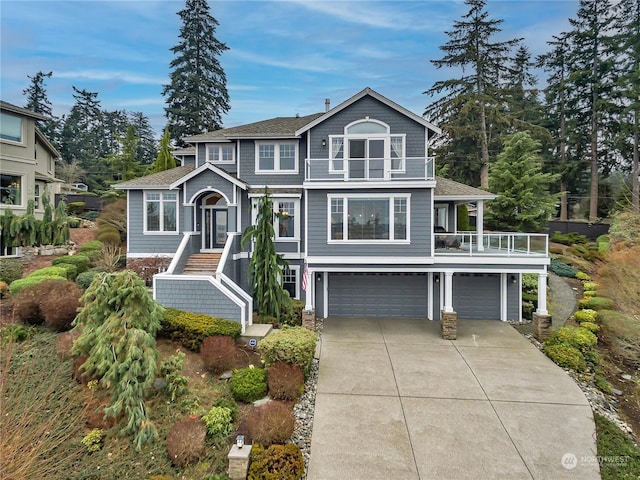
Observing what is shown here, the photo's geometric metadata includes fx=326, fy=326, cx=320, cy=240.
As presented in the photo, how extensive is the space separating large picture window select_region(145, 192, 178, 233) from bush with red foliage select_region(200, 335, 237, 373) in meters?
8.01

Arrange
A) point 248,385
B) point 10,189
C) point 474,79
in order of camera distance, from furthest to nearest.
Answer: point 474,79, point 10,189, point 248,385

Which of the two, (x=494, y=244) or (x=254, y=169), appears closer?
(x=494, y=244)

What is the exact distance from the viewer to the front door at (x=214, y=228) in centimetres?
1656

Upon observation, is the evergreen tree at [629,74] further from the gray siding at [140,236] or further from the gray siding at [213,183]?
the gray siding at [140,236]

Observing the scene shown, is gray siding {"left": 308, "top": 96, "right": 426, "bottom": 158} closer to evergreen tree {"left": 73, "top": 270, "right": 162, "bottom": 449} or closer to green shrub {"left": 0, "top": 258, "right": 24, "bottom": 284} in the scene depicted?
evergreen tree {"left": 73, "top": 270, "right": 162, "bottom": 449}

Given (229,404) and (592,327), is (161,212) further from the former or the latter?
(592,327)

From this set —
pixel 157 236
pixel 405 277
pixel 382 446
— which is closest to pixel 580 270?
pixel 405 277

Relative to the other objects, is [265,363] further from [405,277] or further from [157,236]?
[157,236]

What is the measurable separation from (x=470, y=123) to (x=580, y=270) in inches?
640

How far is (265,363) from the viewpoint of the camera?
9.13 m

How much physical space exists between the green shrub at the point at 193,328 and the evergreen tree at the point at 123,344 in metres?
2.59

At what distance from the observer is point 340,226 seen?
13.3 m

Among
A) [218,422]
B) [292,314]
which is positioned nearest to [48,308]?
[218,422]

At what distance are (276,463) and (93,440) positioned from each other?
3.85m
